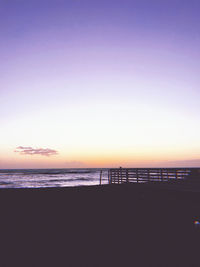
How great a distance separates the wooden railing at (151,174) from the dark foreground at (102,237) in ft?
15.2

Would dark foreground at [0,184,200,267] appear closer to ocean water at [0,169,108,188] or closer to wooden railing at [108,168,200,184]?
wooden railing at [108,168,200,184]

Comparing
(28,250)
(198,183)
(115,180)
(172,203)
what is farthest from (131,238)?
(115,180)

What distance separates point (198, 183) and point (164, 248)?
8.56 m

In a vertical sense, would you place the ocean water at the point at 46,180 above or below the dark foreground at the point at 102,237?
below

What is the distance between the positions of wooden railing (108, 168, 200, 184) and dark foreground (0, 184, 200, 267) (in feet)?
15.2

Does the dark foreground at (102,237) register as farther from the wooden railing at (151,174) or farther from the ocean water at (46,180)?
the ocean water at (46,180)

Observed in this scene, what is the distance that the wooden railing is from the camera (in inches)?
558

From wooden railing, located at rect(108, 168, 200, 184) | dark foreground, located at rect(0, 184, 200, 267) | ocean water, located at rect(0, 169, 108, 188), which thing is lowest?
ocean water, located at rect(0, 169, 108, 188)

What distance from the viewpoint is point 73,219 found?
7918mm

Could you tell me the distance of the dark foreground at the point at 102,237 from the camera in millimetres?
4477

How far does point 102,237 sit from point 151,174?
40.1ft

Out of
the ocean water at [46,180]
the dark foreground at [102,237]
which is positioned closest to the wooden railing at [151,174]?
the dark foreground at [102,237]

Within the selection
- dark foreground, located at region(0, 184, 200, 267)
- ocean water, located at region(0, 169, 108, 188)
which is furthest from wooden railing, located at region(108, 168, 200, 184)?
ocean water, located at region(0, 169, 108, 188)

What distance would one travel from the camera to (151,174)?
56.5 ft
